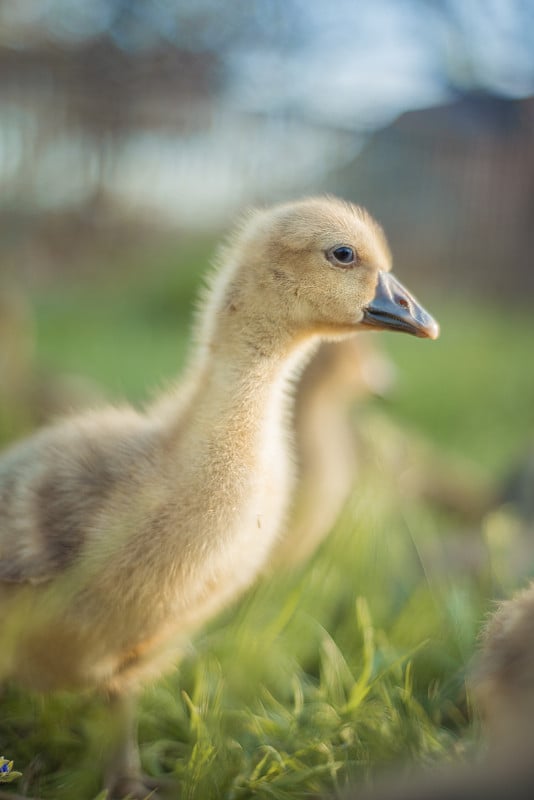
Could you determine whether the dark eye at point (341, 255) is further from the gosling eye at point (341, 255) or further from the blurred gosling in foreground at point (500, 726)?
the blurred gosling in foreground at point (500, 726)

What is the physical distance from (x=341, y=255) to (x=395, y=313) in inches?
6.7

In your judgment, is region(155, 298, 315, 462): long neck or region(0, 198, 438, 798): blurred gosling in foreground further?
region(155, 298, 315, 462): long neck

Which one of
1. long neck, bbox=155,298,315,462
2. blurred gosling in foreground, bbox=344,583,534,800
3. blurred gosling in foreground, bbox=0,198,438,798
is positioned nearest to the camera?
blurred gosling in foreground, bbox=344,583,534,800

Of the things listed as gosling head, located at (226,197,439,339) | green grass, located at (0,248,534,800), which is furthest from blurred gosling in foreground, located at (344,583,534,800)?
gosling head, located at (226,197,439,339)

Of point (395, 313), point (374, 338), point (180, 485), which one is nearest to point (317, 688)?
point (180, 485)

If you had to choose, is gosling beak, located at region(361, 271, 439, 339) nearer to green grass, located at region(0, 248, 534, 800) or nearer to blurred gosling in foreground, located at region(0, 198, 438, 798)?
blurred gosling in foreground, located at region(0, 198, 438, 798)

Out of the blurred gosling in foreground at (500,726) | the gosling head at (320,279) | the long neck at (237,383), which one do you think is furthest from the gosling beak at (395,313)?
the blurred gosling in foreground at (500,726)

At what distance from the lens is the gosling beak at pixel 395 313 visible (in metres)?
1.84

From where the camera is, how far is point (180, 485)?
5.56 ft

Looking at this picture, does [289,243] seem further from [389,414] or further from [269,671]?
[389,414]

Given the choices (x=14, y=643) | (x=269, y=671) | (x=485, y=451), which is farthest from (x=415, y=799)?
(x=485, y=451)

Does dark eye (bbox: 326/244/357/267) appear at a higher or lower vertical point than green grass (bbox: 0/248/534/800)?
higher

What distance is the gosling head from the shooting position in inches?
71.5

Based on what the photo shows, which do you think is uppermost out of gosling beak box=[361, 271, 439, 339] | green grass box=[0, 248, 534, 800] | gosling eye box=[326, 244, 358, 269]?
gosling eye box=[326, 244, 358, 269]
